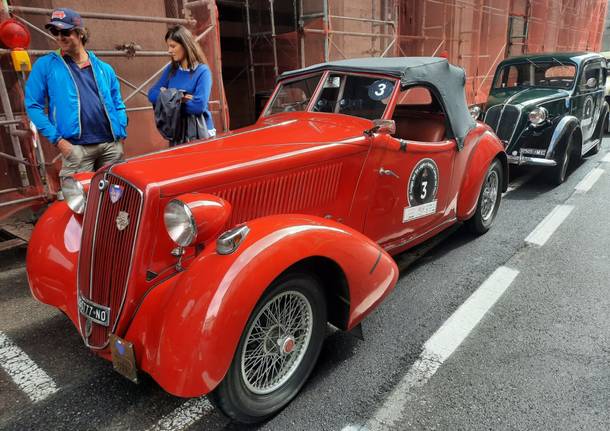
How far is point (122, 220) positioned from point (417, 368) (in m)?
1.74

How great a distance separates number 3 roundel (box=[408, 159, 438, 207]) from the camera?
127 inches

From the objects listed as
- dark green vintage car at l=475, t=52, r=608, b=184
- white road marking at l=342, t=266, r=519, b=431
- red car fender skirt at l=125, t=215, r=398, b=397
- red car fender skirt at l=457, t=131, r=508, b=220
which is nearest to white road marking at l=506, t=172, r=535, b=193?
dark green vintage car at l=475, t=52, r=608, b=184

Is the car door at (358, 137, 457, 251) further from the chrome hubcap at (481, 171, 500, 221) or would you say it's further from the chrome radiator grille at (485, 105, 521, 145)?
the chrome radiator grille at (485, 105, 521, 145)

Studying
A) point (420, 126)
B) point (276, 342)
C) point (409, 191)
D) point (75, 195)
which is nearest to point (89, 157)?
point (75, 195)

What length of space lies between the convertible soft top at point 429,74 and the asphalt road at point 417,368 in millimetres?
1246

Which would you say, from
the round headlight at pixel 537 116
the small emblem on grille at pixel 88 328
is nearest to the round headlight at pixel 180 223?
the small emblem on grille at pixel 88 328

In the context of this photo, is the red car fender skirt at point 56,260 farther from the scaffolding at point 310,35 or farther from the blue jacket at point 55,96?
the scaffolding at point 310,35

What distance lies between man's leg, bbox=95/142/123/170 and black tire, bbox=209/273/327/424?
2407mm

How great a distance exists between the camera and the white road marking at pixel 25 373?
7.72 feet

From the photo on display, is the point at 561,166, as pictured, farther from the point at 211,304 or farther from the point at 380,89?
the point at 211,304

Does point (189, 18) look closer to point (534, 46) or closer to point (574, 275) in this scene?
point (574, 275)

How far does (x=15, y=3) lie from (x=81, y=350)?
172 inches

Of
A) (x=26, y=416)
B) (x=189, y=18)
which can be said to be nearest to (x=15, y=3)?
(x=189, y=18)

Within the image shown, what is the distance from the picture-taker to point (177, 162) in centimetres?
229
